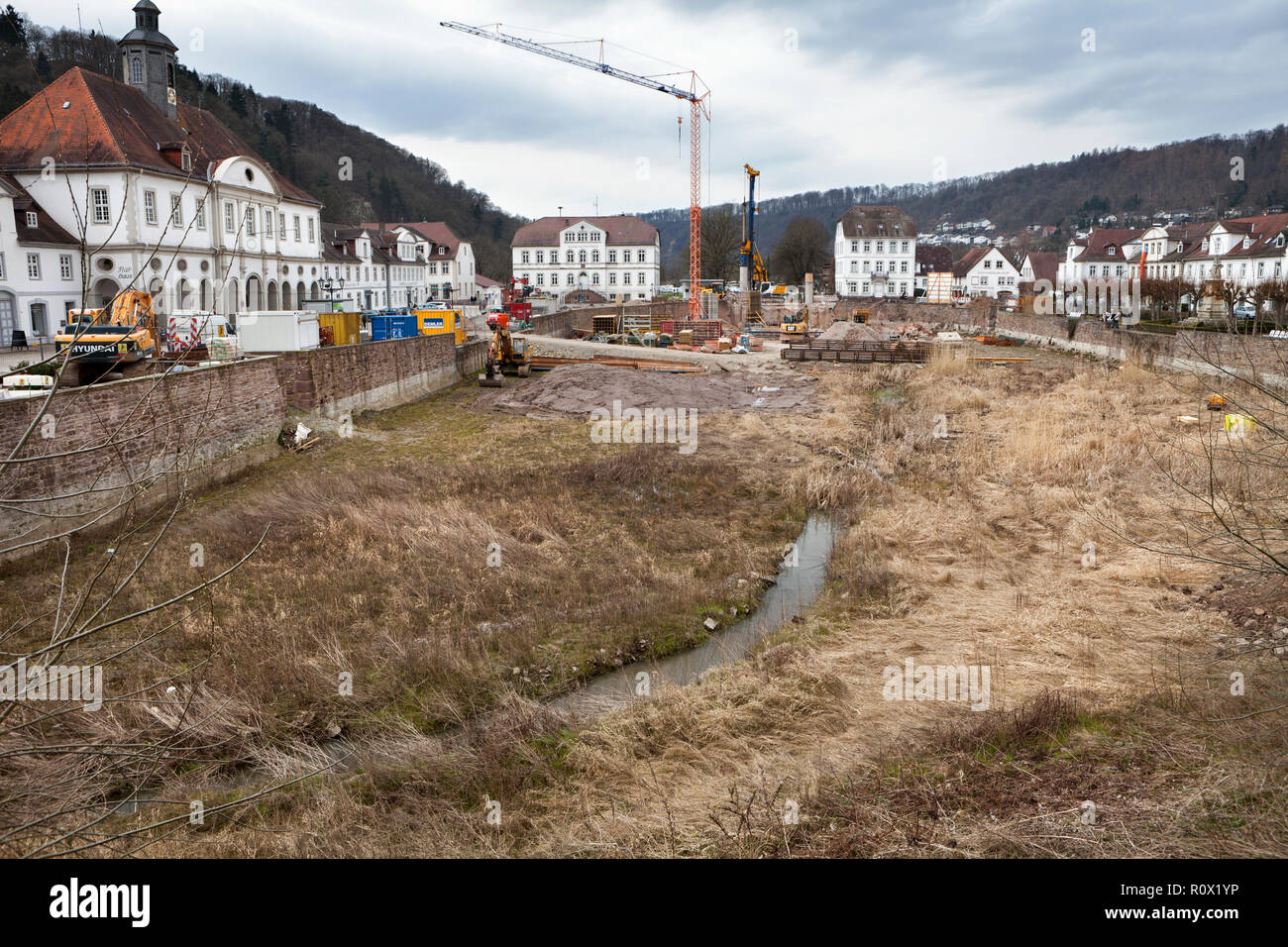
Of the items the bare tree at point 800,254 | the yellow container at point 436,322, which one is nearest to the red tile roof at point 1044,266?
the bare tree at point 800,254

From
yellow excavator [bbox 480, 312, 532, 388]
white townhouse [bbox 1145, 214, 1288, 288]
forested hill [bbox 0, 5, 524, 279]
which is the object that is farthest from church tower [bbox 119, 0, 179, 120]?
white townhouse [bbox 1145, 214, 1288, 288]

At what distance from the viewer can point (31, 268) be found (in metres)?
34.4

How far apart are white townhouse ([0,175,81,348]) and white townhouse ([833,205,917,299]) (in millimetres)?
66498

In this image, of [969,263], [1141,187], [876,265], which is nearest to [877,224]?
[876,265]

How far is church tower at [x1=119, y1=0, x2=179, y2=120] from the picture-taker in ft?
150

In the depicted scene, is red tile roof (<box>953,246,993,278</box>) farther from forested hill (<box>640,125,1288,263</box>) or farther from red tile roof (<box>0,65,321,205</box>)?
red tile roof (<box>0,65,321,205</box>)

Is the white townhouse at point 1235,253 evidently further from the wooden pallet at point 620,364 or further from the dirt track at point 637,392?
the dirt track at point 637,392

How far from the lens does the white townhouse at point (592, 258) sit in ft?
283

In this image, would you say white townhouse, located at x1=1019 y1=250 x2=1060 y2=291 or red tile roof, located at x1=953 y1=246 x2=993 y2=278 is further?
red tile roof, located at x1=953 y1=246 x2=993 y2=278

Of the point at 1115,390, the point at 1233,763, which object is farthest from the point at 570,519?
the point at 1115,390

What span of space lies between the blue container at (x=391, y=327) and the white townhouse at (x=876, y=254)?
5994 cm

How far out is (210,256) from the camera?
4291 cm
